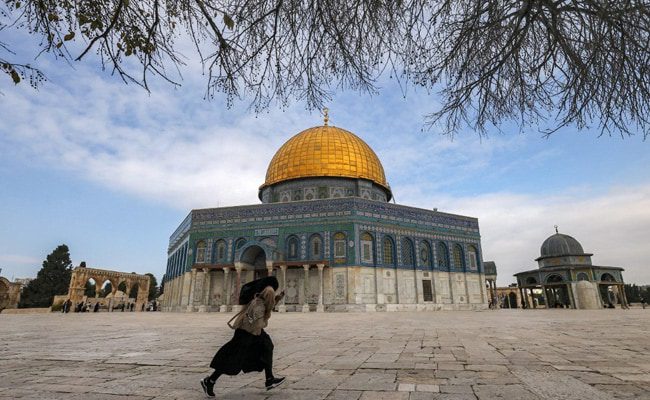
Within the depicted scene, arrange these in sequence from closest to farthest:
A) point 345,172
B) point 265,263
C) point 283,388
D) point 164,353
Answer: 1. point 283,388
2. point 164,353
3. point 265,263
4. point 345,172

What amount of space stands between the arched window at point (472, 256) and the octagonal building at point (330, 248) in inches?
2.9

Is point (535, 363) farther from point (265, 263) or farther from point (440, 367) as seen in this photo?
point (265, 263)

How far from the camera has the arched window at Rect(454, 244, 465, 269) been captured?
1028 inches

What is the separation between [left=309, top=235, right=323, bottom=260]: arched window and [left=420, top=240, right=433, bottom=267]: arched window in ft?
22.8

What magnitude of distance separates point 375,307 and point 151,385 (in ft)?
65.7

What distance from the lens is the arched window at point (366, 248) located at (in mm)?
22864

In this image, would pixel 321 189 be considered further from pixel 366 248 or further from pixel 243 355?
pixel 243 355

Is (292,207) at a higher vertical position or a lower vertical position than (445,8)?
higher

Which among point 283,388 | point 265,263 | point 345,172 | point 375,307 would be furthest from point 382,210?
point 283,388

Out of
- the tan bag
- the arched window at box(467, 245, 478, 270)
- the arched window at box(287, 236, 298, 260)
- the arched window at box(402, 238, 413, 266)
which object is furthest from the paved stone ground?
the arched window at box(467, 245, 478, 270)

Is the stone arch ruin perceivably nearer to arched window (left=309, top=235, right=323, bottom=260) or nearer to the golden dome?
the golden dome

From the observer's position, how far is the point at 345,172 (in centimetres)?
2711

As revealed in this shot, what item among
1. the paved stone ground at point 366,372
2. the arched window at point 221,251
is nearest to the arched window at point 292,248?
the arched window at point 221,251

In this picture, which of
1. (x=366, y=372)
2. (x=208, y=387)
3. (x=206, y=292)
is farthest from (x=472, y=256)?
(x=208, y=387)
